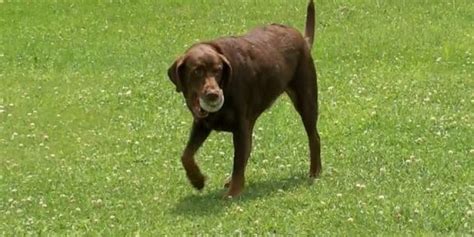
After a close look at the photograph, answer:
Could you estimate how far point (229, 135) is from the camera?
11.4 meters

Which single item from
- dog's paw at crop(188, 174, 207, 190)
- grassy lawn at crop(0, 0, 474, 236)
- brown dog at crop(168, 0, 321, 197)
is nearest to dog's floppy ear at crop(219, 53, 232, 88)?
brown dog at crop(168, 0, 321, 197)

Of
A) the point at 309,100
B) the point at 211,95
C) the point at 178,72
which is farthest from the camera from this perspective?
the point at 309,100

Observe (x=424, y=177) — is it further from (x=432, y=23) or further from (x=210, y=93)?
(x=432, y=23)

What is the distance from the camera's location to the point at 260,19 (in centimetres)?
1952

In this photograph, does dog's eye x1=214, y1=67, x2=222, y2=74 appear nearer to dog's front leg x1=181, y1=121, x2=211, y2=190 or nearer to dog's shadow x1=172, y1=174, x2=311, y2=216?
dog's front leg x1=181, y1=121, x2=211, y2=190

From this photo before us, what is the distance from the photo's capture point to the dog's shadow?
8.52 m

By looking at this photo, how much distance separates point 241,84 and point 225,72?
31cm

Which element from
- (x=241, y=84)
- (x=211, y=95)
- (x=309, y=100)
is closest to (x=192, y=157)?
(x=241, y=84)

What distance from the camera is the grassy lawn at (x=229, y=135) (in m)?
8.22

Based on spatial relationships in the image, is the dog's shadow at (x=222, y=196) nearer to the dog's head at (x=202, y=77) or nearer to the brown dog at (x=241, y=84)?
the brown dog at (x=241, y=84)

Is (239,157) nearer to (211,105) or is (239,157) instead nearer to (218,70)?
(211,105)

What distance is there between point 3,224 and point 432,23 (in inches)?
442

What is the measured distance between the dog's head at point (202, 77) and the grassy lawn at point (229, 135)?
2.64 ft

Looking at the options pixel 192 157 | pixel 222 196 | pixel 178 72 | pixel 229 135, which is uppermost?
pixel 178 72
